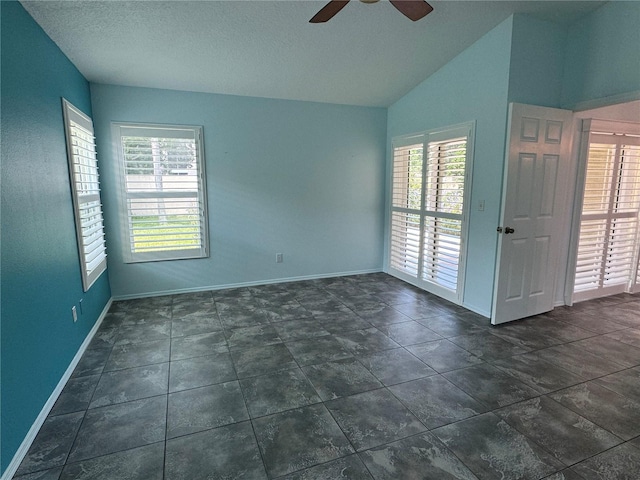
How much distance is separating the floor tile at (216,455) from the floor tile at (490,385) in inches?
57.8

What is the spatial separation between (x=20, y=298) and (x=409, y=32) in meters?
3.62

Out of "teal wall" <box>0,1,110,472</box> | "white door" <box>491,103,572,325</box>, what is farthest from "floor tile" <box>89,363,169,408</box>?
"white door" <box>491,103,572,325</box>

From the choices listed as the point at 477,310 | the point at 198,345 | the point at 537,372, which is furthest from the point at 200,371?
the point at 477,310

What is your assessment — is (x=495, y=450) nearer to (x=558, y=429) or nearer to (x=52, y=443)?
(x=558, y=429)

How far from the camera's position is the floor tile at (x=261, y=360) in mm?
2666

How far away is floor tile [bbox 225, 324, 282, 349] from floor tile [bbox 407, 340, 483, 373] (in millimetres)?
1233

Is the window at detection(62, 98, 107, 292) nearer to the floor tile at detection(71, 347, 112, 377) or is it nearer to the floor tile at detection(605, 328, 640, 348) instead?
the floor tile at detection(71, 347, 112, 377)

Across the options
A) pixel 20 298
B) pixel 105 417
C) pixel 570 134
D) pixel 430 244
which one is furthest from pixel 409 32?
pixel 105 417

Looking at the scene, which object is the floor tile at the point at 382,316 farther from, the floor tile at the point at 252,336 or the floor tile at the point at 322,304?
the floor tile at the point at 252,336

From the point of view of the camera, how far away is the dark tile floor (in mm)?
1789

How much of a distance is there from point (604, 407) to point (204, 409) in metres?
2.54

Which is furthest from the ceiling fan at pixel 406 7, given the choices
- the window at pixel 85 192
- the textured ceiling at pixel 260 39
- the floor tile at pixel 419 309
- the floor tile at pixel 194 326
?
the floor tile at pixel 194 326

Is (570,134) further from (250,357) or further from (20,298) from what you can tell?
(20,298)

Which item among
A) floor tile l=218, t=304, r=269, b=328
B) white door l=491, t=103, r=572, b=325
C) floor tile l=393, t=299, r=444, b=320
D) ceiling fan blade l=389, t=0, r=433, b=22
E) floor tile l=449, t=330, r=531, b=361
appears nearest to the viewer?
ceiling fan blade l=389, t=0, r=433, b=22
